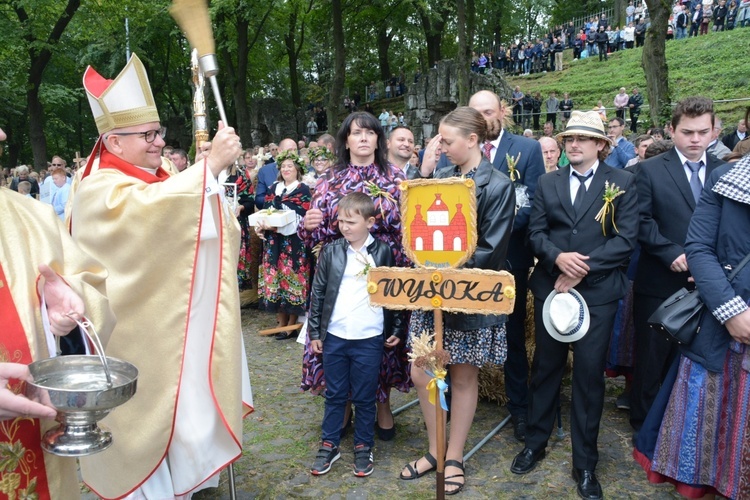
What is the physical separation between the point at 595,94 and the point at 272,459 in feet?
76.5

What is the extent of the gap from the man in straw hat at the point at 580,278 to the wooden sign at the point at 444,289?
855 mm

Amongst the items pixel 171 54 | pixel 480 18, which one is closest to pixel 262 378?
pixel 171 54

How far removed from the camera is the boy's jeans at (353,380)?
4148 mm

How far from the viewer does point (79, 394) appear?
75.4 inches

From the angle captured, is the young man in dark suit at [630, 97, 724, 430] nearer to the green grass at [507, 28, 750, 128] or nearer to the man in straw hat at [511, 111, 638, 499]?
the man in straw hat at [511, 111, 638, 499]

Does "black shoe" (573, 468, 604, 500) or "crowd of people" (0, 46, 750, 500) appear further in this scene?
"black shoe" (573, 468, 604, 500)

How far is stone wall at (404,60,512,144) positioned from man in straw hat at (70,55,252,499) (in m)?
21.9

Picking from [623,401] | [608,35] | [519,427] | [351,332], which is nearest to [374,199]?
[351,332]

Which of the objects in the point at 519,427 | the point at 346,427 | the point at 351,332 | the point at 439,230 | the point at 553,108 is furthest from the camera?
the point at 553,108

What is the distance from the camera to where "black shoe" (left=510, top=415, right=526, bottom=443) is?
4504 mm

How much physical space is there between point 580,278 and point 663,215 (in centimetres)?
101

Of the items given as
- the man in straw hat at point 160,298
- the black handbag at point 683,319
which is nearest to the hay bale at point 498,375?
the black handbag at point 683,319

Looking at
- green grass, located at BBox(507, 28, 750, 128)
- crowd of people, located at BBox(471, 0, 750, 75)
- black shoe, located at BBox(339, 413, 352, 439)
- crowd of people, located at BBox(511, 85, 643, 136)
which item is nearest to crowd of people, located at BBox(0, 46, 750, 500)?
black shoe, located at BBox(339, 413, 352, 439)

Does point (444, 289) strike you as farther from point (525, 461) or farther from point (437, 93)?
point (437, 93)
